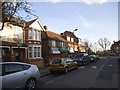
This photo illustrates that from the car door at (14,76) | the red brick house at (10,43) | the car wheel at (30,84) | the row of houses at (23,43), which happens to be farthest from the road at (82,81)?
the red brick house at (10,43)

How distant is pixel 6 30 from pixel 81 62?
37.5ft

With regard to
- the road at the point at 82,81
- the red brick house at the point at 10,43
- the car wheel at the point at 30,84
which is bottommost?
the road at the point at 82,81

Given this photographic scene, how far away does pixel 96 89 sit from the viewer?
229 inches

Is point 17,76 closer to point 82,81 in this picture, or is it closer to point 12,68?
point 12,68

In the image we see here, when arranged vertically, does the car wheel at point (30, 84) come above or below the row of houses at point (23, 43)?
below

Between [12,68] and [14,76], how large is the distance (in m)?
0.45

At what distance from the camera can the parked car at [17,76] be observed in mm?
4677

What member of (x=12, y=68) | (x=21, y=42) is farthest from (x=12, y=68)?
(x=21, y=42)

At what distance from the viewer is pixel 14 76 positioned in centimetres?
495

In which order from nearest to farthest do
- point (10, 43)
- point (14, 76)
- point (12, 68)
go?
point (14, 76)
point (12, 68)
point (10, 43)

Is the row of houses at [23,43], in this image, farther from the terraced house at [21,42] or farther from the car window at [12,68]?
the car window at [12,68]

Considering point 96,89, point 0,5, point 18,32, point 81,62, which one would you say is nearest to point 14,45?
point 18,32

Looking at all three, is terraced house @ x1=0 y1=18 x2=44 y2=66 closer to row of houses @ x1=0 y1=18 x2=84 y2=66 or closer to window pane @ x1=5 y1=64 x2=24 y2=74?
row of houses @ x1=0 y1=18 x2=84 y2=66

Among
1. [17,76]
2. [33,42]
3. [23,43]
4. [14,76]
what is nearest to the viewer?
[14,76]
